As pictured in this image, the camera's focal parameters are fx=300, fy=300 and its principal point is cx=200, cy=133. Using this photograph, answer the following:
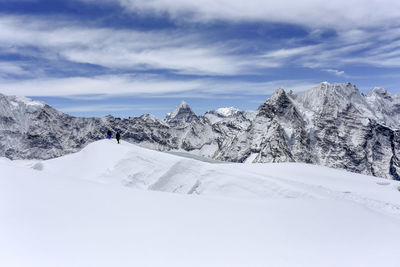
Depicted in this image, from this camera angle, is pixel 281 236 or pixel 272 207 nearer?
pixel 281 236

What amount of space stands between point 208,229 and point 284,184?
398 inches

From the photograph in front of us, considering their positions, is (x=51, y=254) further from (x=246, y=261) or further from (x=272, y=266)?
(x=272, y=266)

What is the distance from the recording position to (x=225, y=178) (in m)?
20.4

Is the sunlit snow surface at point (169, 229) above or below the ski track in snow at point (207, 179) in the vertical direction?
above

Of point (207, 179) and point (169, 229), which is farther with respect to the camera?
point (207, 179)

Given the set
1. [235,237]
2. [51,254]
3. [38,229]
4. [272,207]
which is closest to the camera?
[51,254]

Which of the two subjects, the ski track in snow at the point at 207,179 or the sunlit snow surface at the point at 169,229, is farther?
the ski track in snow at the point at 207,179

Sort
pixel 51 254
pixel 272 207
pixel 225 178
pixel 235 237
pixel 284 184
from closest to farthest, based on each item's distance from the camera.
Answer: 1. pixel 51 254
2. pixel 235 237
3. pixel 272 207
4. pixel 284 184
5. pixel 225 178

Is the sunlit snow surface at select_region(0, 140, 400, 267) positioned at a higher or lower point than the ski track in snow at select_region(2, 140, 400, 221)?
higher

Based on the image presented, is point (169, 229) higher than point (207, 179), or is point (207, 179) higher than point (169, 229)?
point (169, 229)

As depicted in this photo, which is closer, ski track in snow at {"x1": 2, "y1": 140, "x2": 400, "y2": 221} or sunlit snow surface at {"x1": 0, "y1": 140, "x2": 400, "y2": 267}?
sunlit snow surface at {"x1": 0, "y1": 140, "x2": 400, "y2": 267}

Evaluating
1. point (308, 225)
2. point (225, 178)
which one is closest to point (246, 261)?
point (308, 225)

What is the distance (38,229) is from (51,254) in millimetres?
1490

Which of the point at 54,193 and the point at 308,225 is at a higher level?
the point at 54,193
